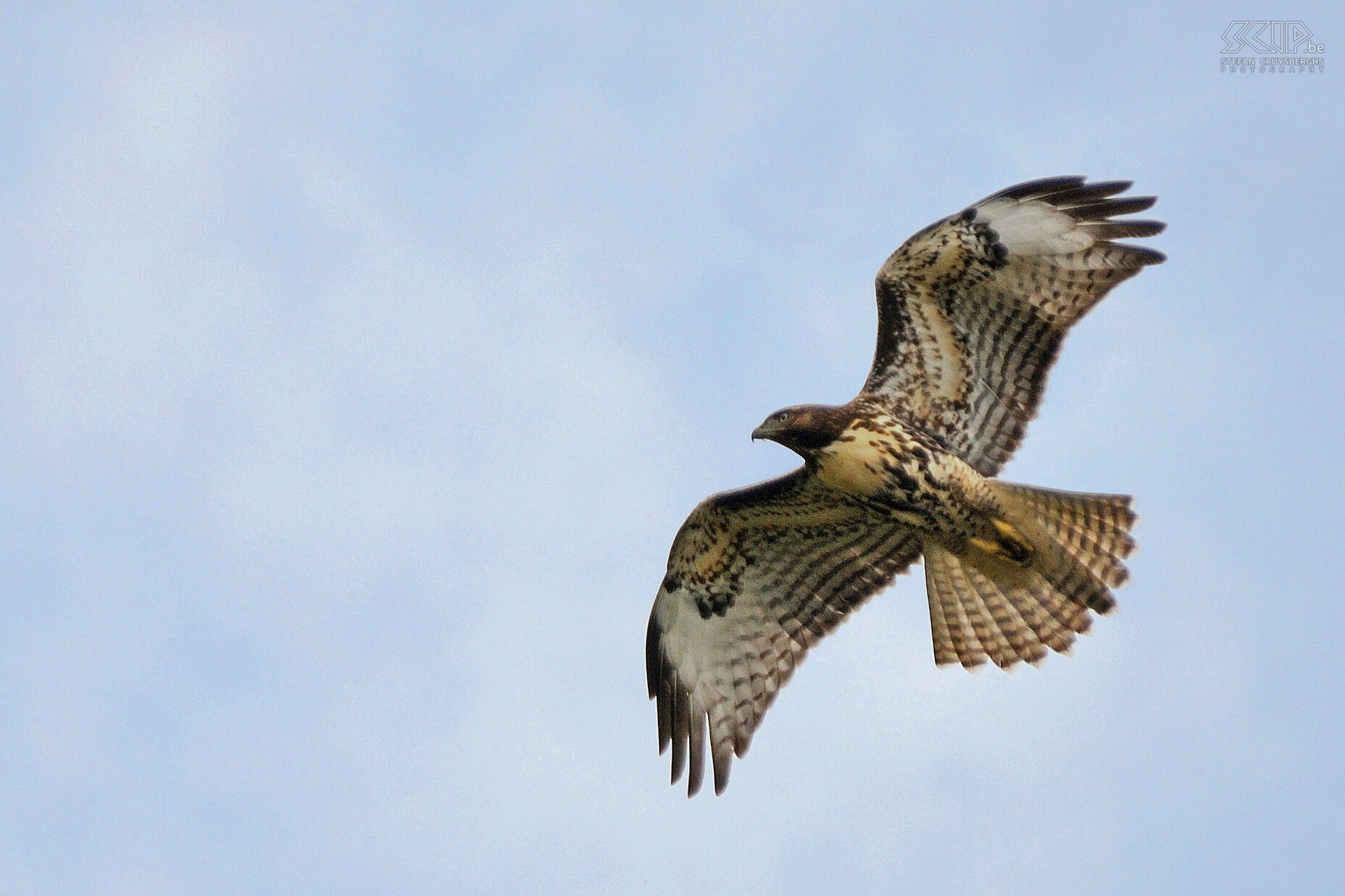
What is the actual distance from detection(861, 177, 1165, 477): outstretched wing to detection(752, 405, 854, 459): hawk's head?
0.55m

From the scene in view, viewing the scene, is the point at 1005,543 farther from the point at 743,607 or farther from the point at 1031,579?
the point at 743,607

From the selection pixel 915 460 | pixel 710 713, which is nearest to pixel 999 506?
pixel 915 460

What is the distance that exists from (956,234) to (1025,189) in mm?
534

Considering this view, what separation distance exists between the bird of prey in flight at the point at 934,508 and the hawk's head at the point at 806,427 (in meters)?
0.01

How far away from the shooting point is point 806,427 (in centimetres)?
1111

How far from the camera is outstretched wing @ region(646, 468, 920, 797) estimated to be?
39.2ft

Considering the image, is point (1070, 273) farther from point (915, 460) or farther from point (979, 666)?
point (979, 666)

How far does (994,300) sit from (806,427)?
1545mm

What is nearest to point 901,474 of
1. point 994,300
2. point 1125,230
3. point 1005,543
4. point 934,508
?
point 934,508

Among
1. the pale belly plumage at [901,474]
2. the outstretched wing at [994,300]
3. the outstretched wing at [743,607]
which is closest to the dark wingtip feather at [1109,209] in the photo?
the outstretched wing at [994,300]

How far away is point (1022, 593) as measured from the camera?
465 inches

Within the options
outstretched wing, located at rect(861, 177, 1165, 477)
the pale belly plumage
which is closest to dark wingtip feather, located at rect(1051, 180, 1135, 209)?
outstretched wing, located at rect(861, 177, 1165, 477)

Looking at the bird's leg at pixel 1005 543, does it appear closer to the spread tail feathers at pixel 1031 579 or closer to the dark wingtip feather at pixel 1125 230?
the spread tail feathers at pixel 1031 579

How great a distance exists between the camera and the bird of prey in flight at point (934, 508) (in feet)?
36.8
